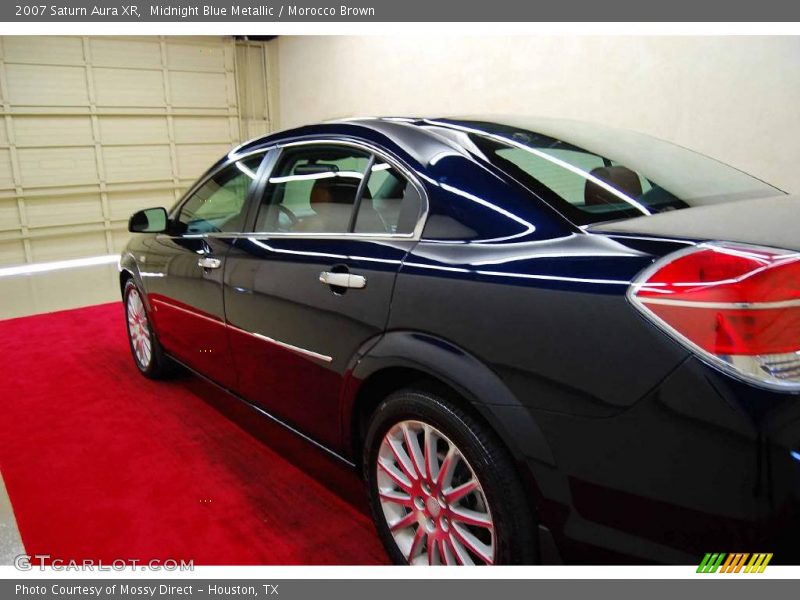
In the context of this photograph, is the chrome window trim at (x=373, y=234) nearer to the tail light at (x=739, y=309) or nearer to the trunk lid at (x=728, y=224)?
the trunk lid at (x=728, y=224)

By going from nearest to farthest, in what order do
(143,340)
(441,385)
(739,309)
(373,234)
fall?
1. (739,309)
2. (441,385)
3. (373,234)
4. (143,340)

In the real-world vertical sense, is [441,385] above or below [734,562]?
above

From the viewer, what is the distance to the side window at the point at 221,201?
7.32 feet

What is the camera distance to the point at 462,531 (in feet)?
4.46

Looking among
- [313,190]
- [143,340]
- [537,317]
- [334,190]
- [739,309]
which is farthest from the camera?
[143,340]

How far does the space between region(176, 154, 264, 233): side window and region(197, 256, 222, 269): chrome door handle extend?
0.42 ft

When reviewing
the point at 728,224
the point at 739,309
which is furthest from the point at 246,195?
the point at 739,309

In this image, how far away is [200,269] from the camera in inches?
90.6

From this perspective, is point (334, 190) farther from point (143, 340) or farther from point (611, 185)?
point (143, 340)

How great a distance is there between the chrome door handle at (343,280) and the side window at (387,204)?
0.15 m

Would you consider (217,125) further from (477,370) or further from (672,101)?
(477,370)

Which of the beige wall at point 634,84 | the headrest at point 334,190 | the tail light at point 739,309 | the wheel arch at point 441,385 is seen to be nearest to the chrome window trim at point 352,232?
the headrest at point 334,190

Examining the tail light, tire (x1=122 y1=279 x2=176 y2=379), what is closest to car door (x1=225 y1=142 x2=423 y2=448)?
the tail light

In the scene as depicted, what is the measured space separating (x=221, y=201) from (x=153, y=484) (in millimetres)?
1122
